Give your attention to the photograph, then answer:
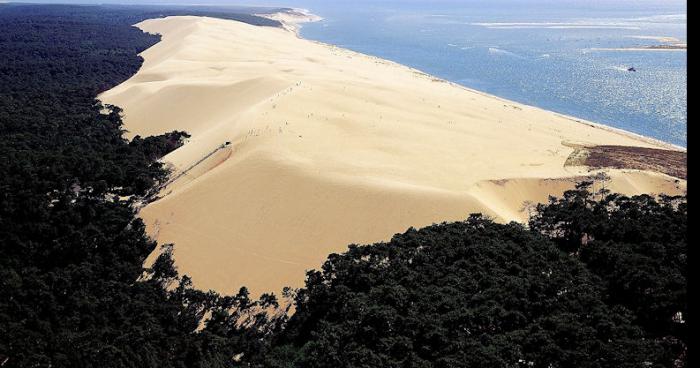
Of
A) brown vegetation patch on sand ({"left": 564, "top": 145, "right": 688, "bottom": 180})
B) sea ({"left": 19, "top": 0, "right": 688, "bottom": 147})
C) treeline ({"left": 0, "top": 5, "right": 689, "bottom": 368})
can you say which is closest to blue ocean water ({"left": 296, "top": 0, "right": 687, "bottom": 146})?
sea ({"left": 19, "top": 0, "right": 688, "bottom": 147})

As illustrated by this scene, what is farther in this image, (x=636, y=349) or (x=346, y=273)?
(x=346, y=273)

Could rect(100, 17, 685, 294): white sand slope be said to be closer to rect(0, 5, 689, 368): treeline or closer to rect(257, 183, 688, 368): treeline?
rect(0, 5, 689, 368): treeline

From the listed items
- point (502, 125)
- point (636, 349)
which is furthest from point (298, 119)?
point (636, 349)

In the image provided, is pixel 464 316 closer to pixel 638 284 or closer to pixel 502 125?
pixel 638 284

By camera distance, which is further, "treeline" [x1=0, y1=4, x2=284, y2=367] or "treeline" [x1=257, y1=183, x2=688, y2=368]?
"treeline" [x1=0, y1=4, x2=284, y2=367]

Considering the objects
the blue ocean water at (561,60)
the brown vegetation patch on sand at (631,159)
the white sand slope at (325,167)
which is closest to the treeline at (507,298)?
the white sand slope at (325,167)

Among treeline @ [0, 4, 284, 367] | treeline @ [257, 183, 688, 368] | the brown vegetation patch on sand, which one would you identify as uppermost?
the brown vegetation patch on sand

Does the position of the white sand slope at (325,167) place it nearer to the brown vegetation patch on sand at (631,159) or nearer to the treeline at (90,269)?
the brown vegetation patch on sand at (631,159)
